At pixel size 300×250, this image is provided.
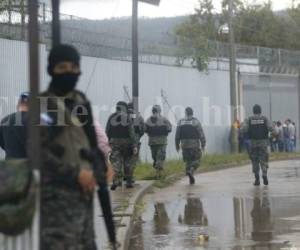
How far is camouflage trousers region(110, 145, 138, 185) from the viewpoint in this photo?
54.1 feet

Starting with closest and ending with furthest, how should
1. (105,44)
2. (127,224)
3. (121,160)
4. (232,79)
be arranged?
(127,224) < (121,160) < (105,44) < (232,79)

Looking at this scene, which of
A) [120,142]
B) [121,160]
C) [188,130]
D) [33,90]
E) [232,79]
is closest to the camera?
[33,90]

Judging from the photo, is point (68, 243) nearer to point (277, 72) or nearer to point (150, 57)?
point (150, 57)

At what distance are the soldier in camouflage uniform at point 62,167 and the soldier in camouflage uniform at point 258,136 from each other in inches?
503

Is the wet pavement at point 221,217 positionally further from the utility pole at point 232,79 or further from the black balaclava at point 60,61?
the utility pole at point 232,79

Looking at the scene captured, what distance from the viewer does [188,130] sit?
1898 centimetres

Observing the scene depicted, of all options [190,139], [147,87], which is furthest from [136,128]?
[147,87]

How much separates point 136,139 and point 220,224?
494 cm

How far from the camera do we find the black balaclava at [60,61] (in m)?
5.19

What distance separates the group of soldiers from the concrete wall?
2492 millimetres

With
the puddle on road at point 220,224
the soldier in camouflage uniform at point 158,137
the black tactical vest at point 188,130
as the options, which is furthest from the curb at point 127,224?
the black tactical vest at point 188,130

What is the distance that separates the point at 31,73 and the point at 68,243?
1135 millimetres

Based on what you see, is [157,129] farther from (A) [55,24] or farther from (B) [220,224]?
(A) [55,24]

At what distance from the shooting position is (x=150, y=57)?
29062 mm
